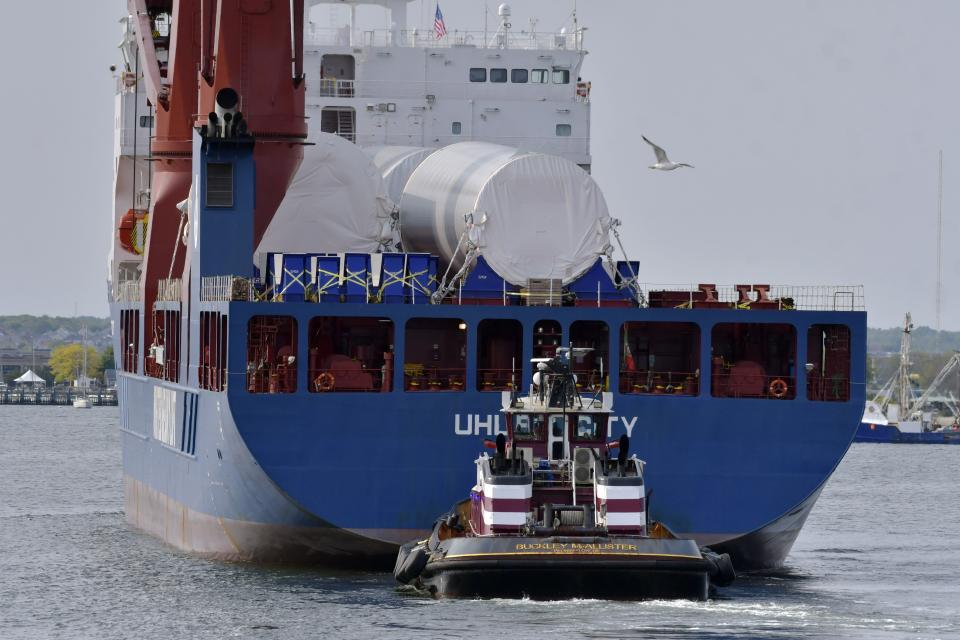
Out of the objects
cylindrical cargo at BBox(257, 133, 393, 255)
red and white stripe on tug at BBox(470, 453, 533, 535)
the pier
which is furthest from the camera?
the pier

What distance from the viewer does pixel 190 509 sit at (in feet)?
137

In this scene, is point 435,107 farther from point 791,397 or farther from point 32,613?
point 32,613

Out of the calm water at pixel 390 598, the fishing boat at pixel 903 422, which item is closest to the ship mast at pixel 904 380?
the fishing boat at pixel 903 422

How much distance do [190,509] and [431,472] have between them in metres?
7.31

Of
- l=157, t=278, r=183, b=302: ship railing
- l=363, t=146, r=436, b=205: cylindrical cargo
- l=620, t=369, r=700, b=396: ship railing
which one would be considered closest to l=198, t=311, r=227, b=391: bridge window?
l=157, t=278, r=183, b=302: ship railing

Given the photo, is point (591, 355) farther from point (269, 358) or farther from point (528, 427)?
point (269, 358)

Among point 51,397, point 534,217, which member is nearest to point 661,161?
point 534,217

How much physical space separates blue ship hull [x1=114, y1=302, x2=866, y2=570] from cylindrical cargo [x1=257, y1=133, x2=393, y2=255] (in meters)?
5.75

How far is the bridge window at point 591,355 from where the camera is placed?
125 ft

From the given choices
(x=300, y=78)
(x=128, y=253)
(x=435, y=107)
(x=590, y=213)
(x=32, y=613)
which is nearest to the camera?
(x=32, y=613)

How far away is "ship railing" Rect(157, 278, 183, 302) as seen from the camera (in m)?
45.0

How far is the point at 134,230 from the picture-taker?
2120 inches

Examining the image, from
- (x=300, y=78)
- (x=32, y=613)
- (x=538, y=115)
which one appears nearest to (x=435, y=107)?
(x=538, y=115)

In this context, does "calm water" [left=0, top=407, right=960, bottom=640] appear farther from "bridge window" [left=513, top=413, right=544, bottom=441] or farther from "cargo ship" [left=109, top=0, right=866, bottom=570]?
"bridge window" [left=513, top=413, right=544, bottom=441]
